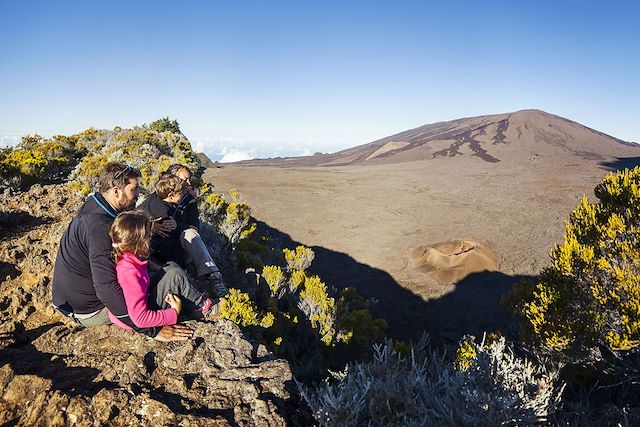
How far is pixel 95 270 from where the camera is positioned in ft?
8.34

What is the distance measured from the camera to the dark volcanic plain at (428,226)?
10.9m

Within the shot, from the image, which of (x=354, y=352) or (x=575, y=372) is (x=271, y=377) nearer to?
(x=354, y=352)

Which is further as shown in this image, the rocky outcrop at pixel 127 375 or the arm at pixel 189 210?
the arm at pixel 189 210

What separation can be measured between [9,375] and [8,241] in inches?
132

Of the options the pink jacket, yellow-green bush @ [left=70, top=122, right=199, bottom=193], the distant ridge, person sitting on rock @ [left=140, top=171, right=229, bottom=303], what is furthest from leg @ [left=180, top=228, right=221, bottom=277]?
the distant ridge

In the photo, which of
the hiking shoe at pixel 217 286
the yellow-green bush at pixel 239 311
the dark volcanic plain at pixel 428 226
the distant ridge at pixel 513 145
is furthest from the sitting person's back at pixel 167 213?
the distant ridge at pixel 513 145

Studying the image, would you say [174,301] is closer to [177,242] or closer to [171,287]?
[171,287]

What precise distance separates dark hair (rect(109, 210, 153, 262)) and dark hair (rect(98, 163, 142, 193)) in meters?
0.58

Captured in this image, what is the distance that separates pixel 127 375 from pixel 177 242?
1.85 metres

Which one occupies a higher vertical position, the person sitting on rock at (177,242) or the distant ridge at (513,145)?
the distant ridge at (513,145)

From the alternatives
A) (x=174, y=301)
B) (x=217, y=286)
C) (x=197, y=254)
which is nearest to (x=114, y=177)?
(x=174, y=301)

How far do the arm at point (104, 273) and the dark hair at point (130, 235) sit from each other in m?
0.07

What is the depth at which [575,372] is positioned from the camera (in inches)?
217

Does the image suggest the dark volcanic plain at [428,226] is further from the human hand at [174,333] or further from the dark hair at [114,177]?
the dark hair at [114,177]
